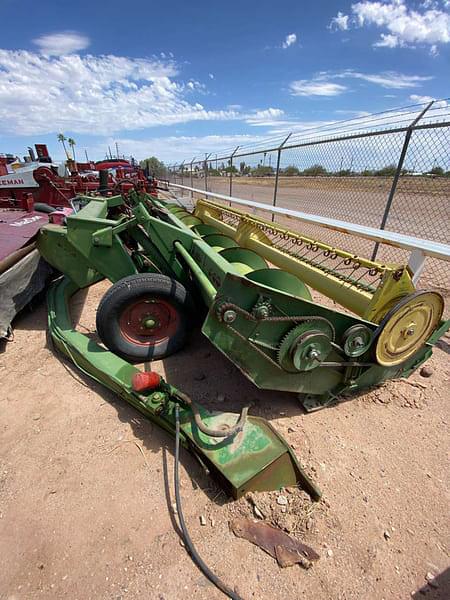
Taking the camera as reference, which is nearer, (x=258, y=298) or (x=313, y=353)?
(x=258, y=298)

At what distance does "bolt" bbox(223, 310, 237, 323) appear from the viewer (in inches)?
74.4

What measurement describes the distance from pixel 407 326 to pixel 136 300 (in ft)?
7.51

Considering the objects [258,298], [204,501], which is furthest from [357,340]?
[204,501]

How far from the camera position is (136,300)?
279 centimetres

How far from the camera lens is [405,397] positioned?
2.71 m

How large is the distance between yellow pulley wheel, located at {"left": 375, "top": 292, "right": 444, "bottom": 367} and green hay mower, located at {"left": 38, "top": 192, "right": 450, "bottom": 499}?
0.01m

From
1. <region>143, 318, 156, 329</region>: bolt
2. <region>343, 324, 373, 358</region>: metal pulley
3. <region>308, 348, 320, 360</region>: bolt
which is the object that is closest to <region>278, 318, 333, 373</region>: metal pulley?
<region>308, 348, 320, 360</region>: bolt

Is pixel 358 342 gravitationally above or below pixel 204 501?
above

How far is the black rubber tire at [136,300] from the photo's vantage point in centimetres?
272

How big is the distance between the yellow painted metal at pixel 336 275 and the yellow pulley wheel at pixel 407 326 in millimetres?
153

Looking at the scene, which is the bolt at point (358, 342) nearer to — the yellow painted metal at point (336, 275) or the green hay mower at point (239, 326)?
the green hay mower at point (239, 326)

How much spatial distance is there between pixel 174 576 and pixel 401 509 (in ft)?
4.61

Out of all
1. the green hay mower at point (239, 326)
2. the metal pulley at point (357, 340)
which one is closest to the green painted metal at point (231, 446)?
the green hay mower at point (239, 326)

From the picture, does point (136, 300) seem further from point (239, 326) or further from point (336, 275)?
point (336, 275)
